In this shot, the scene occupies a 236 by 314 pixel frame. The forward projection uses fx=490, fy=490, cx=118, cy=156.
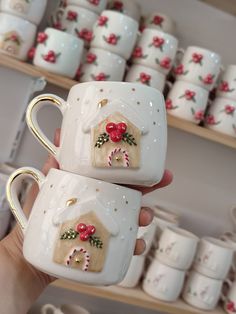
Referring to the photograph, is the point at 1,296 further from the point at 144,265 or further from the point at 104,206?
the point at 144,265

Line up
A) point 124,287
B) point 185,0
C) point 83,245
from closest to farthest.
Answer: point 83,245, point 124,287, point 185,0

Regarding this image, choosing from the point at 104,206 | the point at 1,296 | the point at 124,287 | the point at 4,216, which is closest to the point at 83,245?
the point at 104,206

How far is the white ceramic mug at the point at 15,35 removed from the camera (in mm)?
975

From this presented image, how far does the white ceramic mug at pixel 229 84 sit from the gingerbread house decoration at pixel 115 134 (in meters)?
0.59

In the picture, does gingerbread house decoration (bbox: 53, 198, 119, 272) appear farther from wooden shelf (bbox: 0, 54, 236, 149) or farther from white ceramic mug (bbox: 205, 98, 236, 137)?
white ceramic mug (bbox: 205, 98, 236, 137)

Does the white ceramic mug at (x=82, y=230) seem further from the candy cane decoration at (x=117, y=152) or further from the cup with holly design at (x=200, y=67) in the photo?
the cup with holly design at (x=200, y=67)

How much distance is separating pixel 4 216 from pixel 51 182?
463 millimetres

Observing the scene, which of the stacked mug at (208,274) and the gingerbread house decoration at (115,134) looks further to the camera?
the stacked mug at (208,274)

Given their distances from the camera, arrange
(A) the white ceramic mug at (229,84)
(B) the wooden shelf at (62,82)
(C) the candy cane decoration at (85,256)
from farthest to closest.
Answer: (A) the white ceramic mug at (229,84) < (B) the wooden shelf at (62,82) < (C) the candy cane decoration at (85,256)

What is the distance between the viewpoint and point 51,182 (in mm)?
565

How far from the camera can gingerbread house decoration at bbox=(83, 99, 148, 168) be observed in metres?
0.54

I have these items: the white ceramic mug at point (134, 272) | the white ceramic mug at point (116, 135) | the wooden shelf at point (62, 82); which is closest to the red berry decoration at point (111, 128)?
the white ceramic mug at point (116, 135)

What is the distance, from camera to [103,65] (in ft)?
3.35

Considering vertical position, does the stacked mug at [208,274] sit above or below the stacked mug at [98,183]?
below
